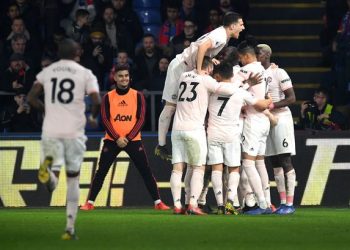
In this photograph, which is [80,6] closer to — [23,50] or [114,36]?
[114,36]

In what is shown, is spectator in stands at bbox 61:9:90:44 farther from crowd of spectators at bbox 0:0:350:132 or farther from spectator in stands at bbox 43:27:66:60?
spectator in stands at bbox 43:27:66:60

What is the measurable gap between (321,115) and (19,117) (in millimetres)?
4753

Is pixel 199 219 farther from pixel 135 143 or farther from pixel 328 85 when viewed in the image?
pixel 328 85

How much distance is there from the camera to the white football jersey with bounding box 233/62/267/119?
17.7 m

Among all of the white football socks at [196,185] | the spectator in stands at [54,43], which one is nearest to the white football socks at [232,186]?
the white football socks at [196,185]

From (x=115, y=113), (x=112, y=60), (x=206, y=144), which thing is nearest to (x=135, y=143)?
(x=115, y=113)

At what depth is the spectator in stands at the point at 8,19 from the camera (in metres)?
23.9

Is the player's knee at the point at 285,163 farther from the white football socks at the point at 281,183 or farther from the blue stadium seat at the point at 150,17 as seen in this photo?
the blue stadium seat at the point at 150,17

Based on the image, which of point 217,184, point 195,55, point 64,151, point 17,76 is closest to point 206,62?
point 195,55

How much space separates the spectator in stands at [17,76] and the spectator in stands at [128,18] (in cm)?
236

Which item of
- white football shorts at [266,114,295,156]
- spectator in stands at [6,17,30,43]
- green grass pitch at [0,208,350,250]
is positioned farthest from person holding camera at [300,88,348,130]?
spectator in stands at [6,17,30,43]

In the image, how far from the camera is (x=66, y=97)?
45.5ft

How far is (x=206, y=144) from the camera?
688 inches

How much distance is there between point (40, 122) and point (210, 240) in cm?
809
